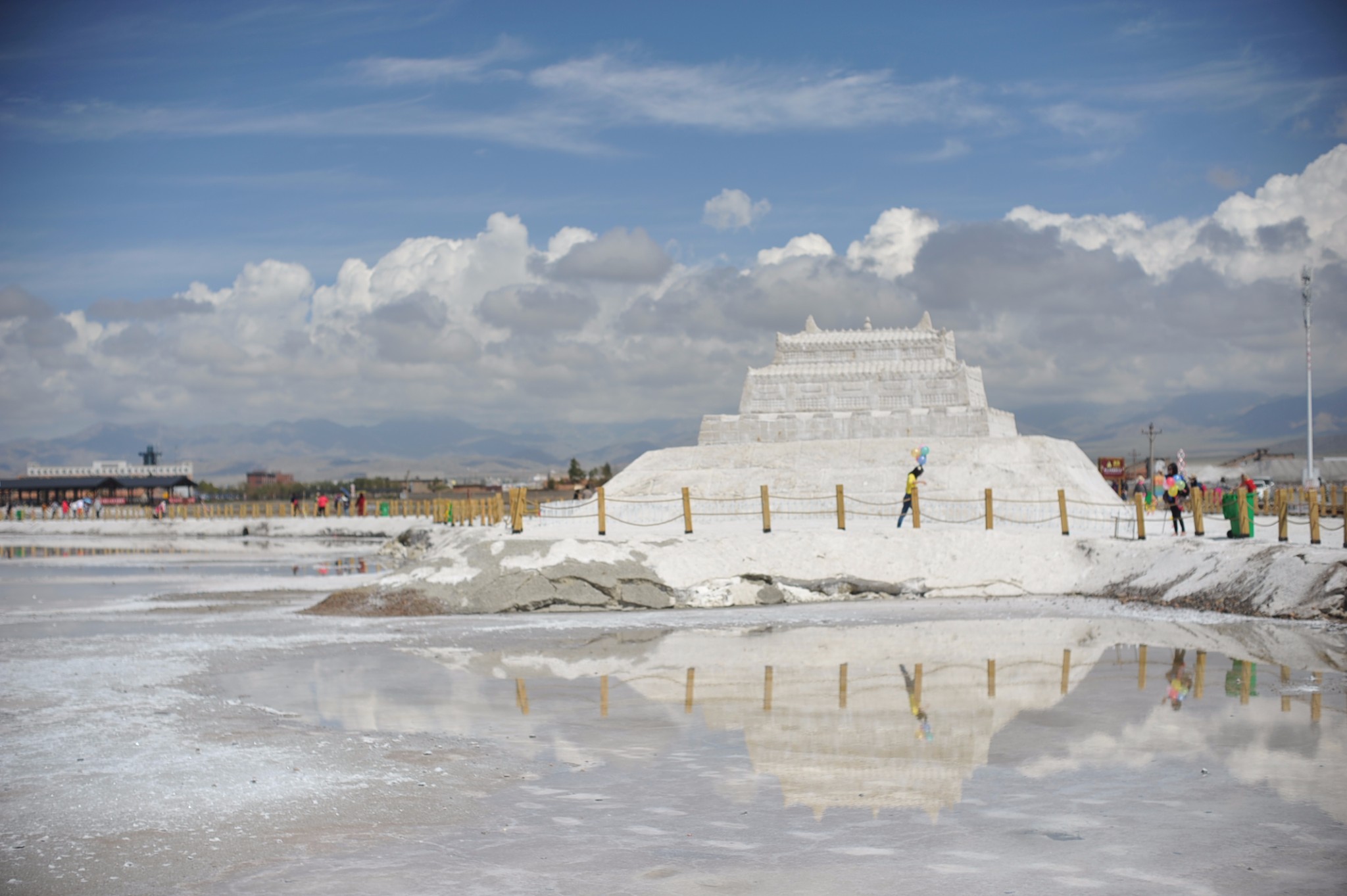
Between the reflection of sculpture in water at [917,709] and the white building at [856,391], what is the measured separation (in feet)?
98.8

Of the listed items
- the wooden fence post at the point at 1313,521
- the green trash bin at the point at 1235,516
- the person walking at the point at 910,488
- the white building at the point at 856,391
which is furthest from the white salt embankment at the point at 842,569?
the white building at the point at 856,391

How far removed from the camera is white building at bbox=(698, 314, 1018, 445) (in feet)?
131

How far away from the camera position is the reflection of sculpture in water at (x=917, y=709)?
7.16 meters

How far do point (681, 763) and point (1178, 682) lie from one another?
449cm

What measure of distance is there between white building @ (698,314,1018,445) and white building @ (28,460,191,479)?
87007mm

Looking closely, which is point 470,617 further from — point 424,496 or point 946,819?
point 424,496

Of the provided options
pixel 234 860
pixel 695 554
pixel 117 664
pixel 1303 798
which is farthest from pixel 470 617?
pixel 1303 798

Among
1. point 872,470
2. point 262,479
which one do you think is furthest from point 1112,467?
point 262,479

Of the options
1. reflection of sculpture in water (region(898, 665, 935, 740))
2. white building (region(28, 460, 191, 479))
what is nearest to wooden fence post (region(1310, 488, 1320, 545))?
reflection of sculpture in water (region(898, 665, 935, 740))

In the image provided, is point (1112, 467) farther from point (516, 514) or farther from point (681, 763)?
point (681, 763)

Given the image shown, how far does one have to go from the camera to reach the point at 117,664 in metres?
10.5

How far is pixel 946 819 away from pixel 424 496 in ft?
269

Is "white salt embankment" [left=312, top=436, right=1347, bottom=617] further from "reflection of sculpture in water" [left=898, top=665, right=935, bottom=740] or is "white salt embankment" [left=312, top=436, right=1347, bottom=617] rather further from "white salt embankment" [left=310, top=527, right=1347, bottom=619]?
"reflection of sculpture in water" [left=898, top=665, right=935, bottom=740]

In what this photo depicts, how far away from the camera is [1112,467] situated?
2717 inches
